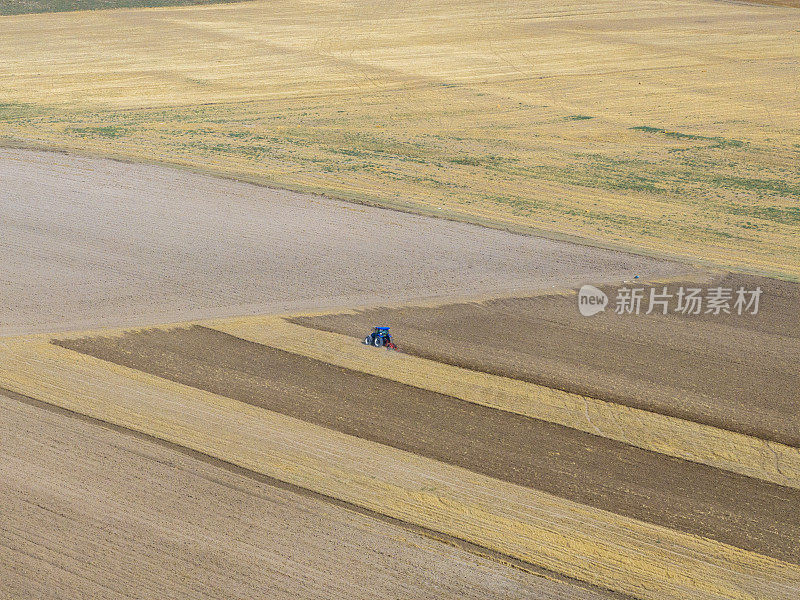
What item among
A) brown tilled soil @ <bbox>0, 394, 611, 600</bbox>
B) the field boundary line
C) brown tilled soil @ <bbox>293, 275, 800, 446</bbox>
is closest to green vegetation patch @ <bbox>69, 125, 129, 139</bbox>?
the field boundary line

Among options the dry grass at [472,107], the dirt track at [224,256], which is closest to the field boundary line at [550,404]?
the dirt track at [224,256]

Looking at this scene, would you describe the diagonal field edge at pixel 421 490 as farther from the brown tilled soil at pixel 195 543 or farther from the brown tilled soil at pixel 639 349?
the brown tilled soil at pixel 639 349

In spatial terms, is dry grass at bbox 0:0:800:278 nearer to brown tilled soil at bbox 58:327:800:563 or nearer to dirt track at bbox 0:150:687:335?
dirt track at bbox 0:150:687:335

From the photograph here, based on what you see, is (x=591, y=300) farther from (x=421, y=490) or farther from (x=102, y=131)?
(x=102, y=131)

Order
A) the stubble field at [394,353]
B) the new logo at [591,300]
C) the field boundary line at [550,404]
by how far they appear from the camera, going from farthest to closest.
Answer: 1. the new logo at [591,300]
2. the field boundary line at [550,404]
3. the stubble field at [394,353]

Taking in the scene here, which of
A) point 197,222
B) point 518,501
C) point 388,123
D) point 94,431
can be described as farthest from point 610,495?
point 388,123

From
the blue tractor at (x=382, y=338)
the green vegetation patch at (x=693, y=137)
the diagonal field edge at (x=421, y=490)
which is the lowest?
the diagonal field edge at (x=421, y=490)

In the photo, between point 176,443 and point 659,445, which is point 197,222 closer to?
point 176,443
